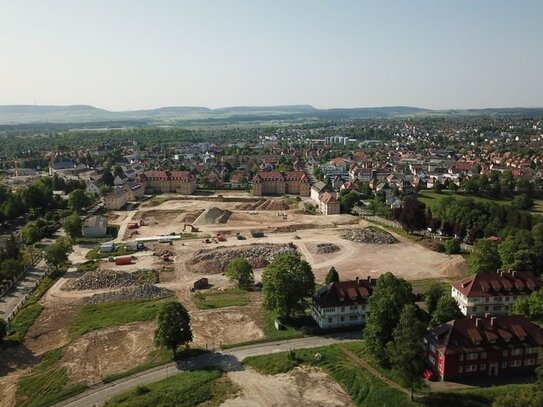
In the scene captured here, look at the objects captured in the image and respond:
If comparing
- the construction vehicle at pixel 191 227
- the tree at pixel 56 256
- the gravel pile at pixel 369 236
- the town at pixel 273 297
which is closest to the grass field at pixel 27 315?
the town at pixel 273 297

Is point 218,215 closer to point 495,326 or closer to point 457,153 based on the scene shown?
point 495,326

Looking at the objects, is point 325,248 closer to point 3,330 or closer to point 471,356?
point 471,356

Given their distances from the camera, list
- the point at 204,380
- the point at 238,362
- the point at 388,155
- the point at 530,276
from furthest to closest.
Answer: the point at 388,155 → the point at 530,276 → the point at 238,362 → the point at 204,380

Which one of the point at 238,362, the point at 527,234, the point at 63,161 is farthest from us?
the point at 63,161

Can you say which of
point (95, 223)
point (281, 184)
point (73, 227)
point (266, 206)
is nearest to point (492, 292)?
point (73, 227)

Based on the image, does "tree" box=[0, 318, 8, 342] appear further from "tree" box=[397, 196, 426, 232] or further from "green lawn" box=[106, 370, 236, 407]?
"tree" box=[397, 196, 426, 232]

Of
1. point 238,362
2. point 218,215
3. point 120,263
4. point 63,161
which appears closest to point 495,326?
point 238,362
